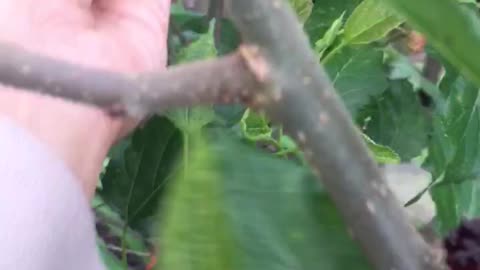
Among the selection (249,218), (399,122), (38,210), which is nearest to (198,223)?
(249,218)

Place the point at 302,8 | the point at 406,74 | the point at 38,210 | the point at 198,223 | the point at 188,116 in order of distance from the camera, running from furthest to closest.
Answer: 1. the point at 406,74
2. the point at 302,8
3. the point at 188,116
4. the point at 38,210
5. the point at 198,223

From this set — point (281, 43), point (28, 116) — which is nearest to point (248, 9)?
point (281, 43)

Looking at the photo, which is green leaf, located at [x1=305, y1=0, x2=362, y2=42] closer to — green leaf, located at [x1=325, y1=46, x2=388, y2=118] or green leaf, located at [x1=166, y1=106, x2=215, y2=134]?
green leaf, located at [x1=325, y1=46, x2=388, y2=118]

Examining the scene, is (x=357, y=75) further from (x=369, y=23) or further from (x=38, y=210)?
(x=38, y=210)

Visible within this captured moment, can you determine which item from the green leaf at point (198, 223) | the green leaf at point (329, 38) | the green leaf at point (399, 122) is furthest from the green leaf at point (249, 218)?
the green leaf at point (399, 122)

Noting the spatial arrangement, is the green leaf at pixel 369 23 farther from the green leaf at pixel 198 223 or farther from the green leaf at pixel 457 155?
the green leaf at pixel 198 223

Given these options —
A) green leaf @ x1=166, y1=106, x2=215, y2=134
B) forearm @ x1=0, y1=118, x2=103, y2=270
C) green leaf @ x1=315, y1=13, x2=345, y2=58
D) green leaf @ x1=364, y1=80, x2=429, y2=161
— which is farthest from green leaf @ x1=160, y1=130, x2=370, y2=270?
green leaf @ x1=364, y1=80, x2=429, y2=161
